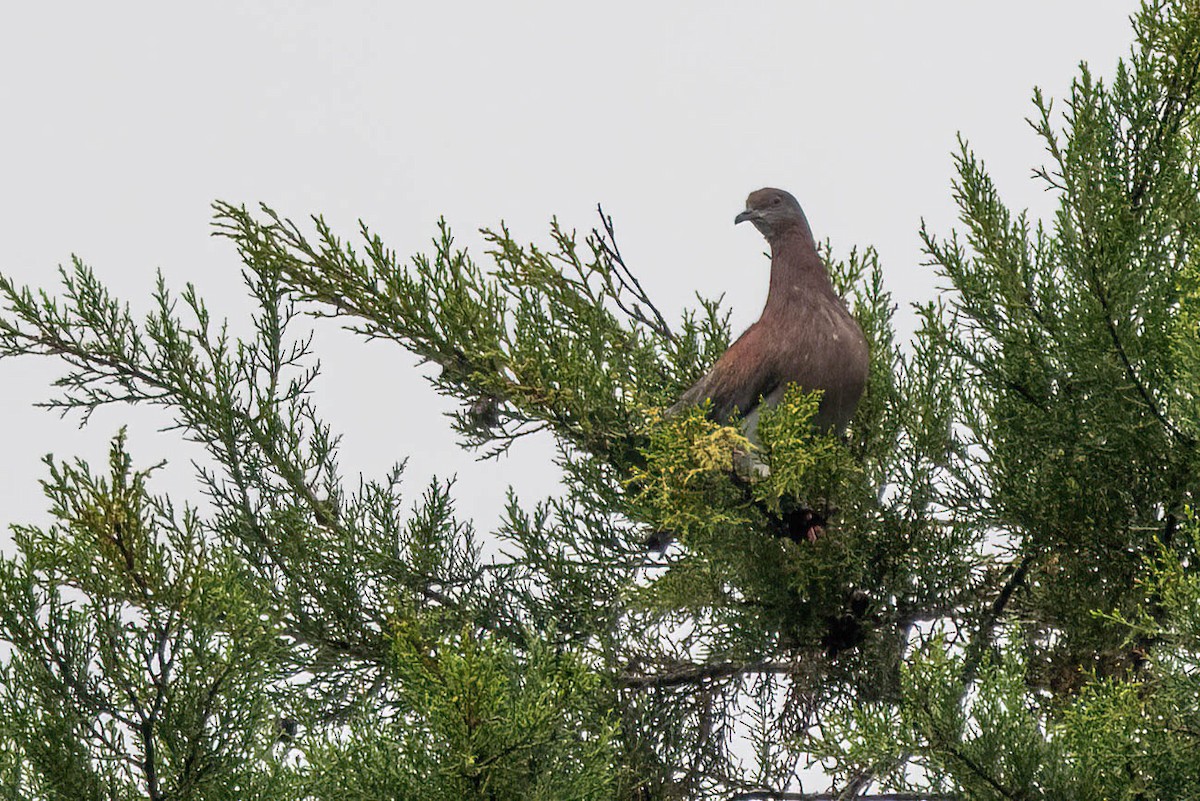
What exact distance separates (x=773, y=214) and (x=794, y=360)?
0.82 metres

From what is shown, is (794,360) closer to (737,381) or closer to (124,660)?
(737,381)

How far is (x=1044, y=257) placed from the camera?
12.0ft

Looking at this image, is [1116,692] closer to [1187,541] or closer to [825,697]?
[1187,541]

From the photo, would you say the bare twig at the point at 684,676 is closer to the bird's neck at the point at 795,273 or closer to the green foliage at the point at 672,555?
the green foliage at the point at 672,555

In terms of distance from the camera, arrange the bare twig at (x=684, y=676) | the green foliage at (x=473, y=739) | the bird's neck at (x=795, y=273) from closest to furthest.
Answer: the green foliage at (x=473, y=739), the bare twig at (x=684, y=676), the bird's neck at (x=795, y=273)

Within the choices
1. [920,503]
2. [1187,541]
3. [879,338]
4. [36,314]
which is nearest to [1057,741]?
[1187,541]

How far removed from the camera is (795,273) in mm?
4883

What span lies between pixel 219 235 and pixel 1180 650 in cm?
252

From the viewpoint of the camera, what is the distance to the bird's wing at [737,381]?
446cm

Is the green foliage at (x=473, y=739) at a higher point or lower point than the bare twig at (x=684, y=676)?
lower

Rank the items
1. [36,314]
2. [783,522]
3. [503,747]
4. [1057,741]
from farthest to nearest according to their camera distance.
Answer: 1. [36,314]
2. [783,522]
3. [1057,741]
4. [503,747]

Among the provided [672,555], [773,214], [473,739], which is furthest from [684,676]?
[773,214]

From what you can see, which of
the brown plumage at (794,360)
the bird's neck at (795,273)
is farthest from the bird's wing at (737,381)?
the bird's neck at (795,273)

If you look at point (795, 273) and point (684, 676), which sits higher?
point (795, 273)
